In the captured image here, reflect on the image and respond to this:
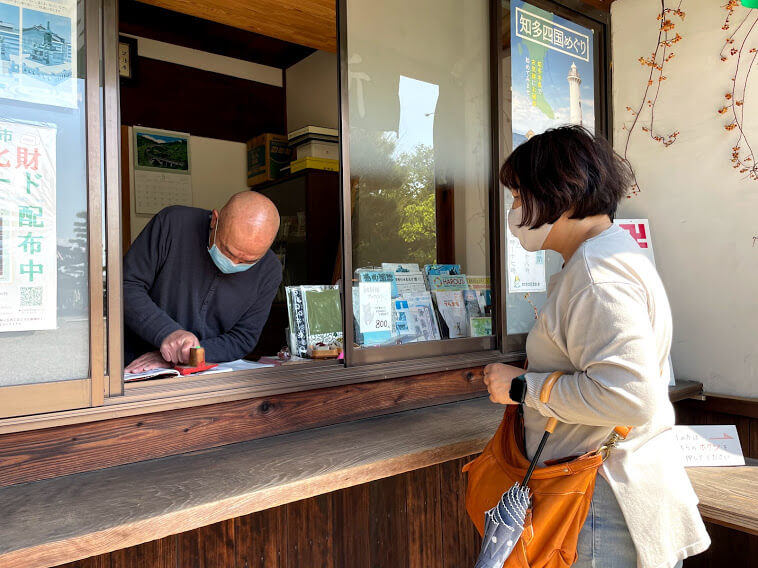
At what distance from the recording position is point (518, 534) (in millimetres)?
1203

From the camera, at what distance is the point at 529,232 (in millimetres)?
1331

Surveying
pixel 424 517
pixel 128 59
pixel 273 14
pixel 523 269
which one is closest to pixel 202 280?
pixel 424 517

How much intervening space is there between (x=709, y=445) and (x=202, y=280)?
2.07 meters

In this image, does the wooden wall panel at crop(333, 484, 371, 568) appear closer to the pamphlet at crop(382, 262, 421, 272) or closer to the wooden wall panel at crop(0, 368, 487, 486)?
the wooden wall panel at crop(0, 368, 487, 486)

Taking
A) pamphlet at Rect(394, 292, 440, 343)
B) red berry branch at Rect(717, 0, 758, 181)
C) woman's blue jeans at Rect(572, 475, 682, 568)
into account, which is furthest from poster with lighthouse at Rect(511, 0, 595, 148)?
woman's blue jeans at Rect(572, 475, 682, 568)

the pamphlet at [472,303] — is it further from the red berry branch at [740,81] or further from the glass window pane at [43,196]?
the glass window pane at [43,196]

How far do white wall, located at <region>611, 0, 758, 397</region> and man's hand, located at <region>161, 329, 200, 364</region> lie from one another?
2.33m

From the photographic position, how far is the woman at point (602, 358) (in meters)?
1.08

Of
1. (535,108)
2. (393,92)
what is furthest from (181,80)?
(535,108)

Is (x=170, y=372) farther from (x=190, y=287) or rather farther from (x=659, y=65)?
(x=659, y=65)

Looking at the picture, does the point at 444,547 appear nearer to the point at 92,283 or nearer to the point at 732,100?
the point at 92,283

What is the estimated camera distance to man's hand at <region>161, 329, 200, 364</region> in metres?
2.05

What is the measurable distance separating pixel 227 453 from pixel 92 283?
620 millimetres

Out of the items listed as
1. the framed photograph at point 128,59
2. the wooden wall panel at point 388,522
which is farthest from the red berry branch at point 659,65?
the framed photograph at point 128,59
